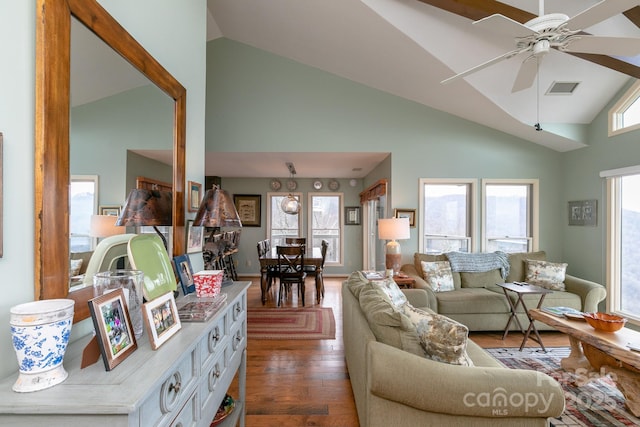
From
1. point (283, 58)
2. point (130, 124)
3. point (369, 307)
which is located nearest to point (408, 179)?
point (283, 58)

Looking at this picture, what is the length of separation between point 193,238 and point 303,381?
1540 millimetres

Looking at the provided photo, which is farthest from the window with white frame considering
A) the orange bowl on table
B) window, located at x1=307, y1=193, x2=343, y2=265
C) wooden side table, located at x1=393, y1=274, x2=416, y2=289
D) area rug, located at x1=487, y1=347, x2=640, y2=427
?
window, located at x1=307, y1=193, x2=343, y2=265

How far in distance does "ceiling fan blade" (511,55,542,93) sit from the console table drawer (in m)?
2.84

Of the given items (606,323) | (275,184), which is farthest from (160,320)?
(275,184)

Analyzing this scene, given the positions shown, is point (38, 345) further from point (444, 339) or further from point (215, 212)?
point (444, 339)

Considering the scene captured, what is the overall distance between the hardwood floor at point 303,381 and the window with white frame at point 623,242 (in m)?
0.92

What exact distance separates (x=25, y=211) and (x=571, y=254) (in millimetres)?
A: 5686

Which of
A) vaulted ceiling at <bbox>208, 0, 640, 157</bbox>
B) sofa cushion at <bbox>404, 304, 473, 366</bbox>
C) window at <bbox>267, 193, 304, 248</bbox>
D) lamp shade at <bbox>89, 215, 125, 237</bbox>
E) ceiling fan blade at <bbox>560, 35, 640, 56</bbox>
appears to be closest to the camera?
lamp shade at <bbox>89, 215, 125, 237</bbox>

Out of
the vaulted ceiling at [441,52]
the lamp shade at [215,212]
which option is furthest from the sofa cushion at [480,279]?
the lamp shade at [215,212]

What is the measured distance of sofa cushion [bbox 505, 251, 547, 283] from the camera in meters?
4.08

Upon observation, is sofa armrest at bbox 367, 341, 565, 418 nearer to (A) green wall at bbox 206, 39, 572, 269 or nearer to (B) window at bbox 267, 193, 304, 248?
(A) green wall at bbox 206, 39, 572, 269

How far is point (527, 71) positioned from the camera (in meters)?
2.33

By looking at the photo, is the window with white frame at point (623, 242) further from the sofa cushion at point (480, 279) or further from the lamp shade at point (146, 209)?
the lamp shade at point (146, 209)

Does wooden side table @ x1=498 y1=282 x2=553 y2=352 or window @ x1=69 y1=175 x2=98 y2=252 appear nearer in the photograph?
window @ x1=69 y1=175 x2=98 y2=252
